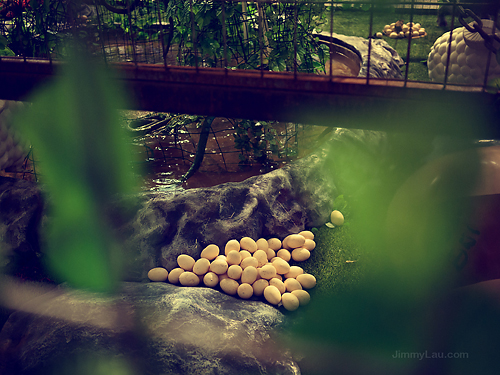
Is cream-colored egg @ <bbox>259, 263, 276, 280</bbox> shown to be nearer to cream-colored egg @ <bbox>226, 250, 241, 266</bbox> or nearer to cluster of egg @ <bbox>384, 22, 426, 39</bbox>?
cream-colored egg @ <bbox>226, 250, 241, 266</bbox>

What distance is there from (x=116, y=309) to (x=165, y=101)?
921 millimetres

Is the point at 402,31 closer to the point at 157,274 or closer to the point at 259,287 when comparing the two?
the point at 259,287

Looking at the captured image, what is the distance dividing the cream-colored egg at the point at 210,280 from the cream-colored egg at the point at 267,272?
0.76ft

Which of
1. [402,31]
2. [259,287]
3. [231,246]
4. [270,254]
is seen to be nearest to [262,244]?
[270,254]

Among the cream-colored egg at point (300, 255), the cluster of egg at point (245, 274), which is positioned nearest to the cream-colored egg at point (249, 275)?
the cluster of egg at point (245, 274)

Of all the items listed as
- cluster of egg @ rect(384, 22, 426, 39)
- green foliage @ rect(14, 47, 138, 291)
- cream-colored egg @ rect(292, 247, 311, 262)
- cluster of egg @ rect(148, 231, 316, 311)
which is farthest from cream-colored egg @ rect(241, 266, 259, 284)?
cluster of egg @ rect(384, 22, 426, 39)

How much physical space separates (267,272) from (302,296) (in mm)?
219

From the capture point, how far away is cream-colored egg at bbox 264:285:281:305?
85.0 inches

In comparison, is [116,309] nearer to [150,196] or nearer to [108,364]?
[108,364]

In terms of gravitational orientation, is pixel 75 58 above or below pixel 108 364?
above

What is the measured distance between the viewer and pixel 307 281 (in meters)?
2.24

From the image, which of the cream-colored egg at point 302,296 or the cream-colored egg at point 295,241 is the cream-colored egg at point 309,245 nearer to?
the cream-colored egg at point 295,241

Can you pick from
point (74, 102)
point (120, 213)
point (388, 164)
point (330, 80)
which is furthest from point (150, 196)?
point (388, 164)

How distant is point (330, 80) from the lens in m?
1.54
